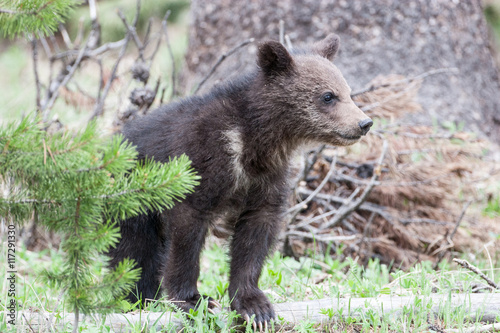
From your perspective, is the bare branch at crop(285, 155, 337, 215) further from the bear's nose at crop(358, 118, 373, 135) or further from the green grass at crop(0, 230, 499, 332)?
the bear's nose at crop(358, 118, 373, 135)

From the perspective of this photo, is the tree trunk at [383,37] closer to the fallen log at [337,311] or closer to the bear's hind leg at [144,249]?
the bear's hind leg at [144,249]

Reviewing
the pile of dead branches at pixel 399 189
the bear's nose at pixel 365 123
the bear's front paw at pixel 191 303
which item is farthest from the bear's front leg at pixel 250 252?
the pile of dead branches at pixel 399 189

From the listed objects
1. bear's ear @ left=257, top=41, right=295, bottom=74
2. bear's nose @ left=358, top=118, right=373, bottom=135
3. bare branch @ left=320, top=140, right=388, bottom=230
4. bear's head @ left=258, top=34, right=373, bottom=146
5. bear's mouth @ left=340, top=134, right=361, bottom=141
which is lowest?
bare branch @ left=320, top=140, right=388, bottom=230

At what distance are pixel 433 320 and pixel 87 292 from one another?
1808mm

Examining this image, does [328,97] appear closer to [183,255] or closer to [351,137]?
[351,137]

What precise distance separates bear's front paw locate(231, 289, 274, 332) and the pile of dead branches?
1.92 meters

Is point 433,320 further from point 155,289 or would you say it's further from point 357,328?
point 155,289

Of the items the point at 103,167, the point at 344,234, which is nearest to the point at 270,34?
the point at 344,234

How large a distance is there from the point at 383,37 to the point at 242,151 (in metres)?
3.83

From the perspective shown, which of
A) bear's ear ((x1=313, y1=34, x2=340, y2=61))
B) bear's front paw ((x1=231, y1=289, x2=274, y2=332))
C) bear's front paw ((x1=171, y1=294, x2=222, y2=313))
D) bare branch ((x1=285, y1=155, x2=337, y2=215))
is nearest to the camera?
bear's front paw ((x1=231, y1=289, x2=274, y2=332))

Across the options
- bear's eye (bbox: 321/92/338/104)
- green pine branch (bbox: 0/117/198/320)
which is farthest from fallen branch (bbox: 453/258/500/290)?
green pine branch (bbox: 0/117/198/320)

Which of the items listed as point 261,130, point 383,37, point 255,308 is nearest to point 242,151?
point 261,130

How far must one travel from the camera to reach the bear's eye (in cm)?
334

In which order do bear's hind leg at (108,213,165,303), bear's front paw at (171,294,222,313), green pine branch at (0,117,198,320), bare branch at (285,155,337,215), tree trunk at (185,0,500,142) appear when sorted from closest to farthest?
green pine branch at (0,117,198,320) → bear's front paw at (171,294,222,313) → bear's hind leg at (108,213,165,303) → bare branch at (285,155,337,215) → tree trunk at (185,0,500,142)
